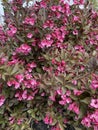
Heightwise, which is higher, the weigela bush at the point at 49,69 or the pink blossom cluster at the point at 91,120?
the weigela bush at the point at 49,69

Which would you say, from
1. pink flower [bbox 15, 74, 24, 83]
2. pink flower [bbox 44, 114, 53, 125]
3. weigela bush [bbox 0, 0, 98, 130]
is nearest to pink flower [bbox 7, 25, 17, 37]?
weigela bush [bbox 0, 0, 98, 130]

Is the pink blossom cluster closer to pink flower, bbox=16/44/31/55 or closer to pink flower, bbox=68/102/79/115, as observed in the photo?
pink flower, bbox=68/102/79/115

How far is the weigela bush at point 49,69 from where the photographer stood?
187cm

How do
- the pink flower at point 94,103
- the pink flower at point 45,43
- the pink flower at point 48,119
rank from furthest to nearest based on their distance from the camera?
the pink flower at point 45,43 → the pink flower at point 48,119 → the pink flower at point 94,103

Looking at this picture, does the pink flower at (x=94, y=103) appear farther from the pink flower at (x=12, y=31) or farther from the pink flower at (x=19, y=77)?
the pink flower at (x=12, y=31)

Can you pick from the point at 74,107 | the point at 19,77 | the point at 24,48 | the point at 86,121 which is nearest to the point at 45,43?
the point at 24,48

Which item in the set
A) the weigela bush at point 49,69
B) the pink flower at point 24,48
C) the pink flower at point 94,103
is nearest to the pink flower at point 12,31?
the weigela bush at point 49,69

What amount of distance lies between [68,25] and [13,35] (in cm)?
43

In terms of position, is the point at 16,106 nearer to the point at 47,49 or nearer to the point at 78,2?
the point at 47,49

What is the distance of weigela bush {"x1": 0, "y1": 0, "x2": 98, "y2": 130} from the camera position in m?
1.87

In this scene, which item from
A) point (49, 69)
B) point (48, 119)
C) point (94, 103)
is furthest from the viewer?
point (49, 69)

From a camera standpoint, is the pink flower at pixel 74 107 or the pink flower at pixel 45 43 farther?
the pink flower at pixel 45 43

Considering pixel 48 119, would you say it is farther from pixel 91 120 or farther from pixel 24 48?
pixel 24 48

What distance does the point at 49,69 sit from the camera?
2.04 m
